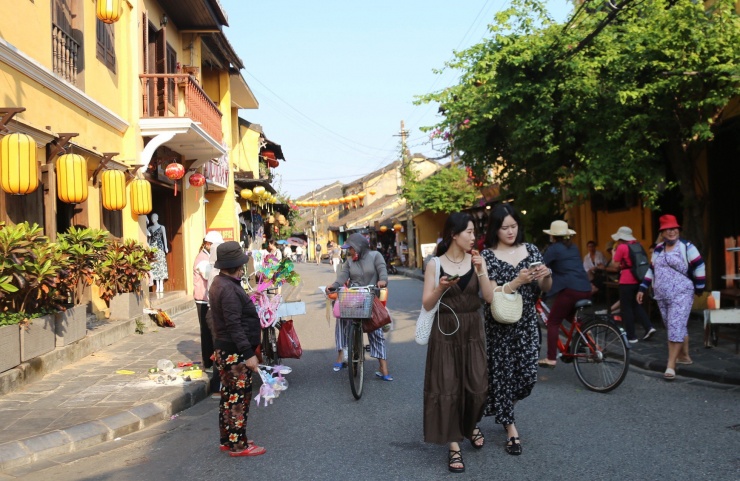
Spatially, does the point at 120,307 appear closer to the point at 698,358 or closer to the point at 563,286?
the point at 563,286

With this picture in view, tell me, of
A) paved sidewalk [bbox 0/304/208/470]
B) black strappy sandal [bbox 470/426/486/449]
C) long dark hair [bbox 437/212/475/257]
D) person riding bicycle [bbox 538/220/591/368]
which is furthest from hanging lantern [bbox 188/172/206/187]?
black strappy sandal [bbox 470/426/486/449]

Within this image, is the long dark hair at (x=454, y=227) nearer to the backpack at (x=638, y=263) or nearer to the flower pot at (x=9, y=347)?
the flower pot at (x=9, y=347)

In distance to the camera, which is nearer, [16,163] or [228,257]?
[228,257]

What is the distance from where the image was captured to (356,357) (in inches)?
292

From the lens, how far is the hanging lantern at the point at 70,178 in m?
9.84

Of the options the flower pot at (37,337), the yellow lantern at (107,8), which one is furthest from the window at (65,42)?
the flower pot at (37,337)

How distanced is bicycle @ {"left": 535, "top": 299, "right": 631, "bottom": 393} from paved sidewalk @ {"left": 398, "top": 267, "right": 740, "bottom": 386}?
1277 mm

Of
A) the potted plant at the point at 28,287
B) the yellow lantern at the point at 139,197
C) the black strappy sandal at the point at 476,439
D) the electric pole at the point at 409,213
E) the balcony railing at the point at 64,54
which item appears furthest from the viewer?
the electric pole at the point at 409,213

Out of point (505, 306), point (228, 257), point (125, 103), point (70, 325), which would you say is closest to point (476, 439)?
point (505, 306)

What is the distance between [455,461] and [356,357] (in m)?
2.71

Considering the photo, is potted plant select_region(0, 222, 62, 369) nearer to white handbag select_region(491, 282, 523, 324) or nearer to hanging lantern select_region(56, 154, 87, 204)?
hanging lantern select_region(56, 154, 87, 204)

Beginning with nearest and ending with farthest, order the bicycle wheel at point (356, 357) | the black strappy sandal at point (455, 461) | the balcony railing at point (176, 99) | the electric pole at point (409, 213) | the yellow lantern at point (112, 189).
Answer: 1. the black strappy sandal at point (455, 461)
2. the bicycle wheel at point (356, 357)
3. the yellow lantern at point (112, 189)
4. the balcony railing at point (176, 99)
5. the electric pole at point (409, 213)

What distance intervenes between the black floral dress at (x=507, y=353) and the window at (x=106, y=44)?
10.1 metres

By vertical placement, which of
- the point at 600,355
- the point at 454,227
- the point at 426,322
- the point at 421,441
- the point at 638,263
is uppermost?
the point at 454,227
